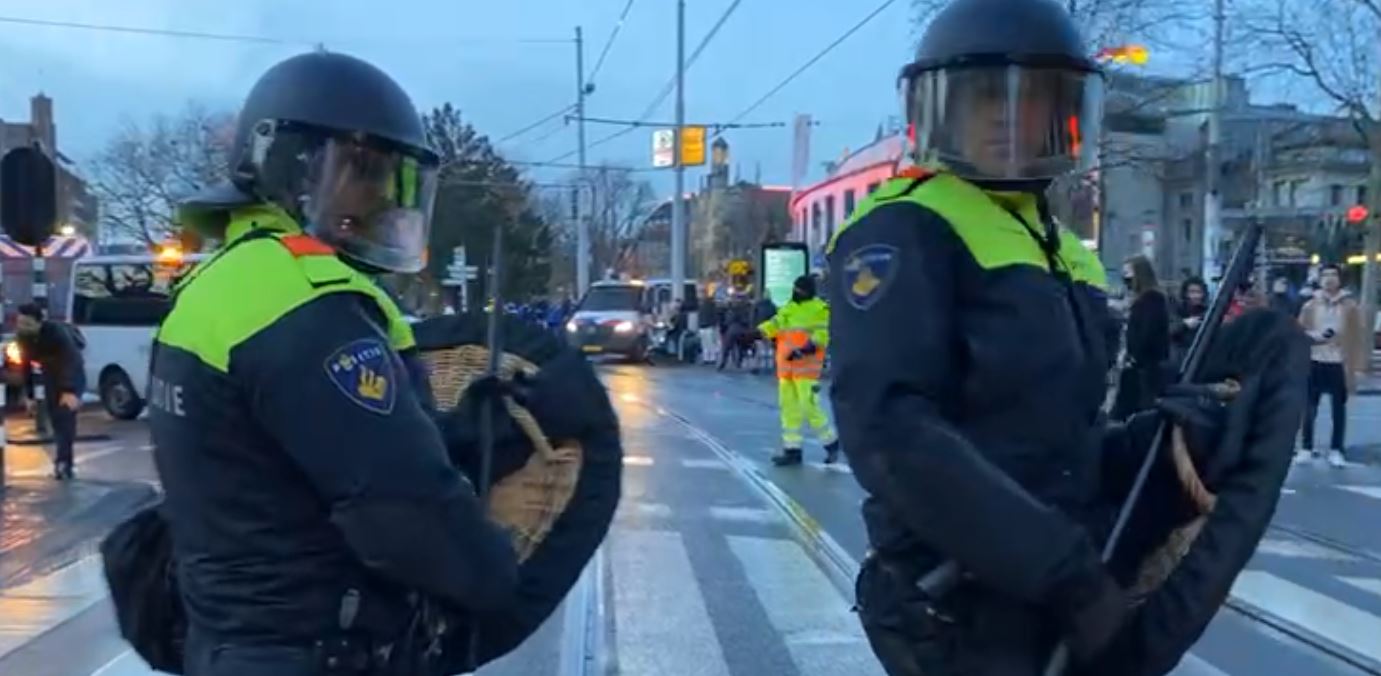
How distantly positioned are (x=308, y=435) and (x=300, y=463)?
0.19 feet

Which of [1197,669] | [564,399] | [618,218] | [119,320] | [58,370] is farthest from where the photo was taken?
[618,218]

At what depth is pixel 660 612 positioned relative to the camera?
24.9ft

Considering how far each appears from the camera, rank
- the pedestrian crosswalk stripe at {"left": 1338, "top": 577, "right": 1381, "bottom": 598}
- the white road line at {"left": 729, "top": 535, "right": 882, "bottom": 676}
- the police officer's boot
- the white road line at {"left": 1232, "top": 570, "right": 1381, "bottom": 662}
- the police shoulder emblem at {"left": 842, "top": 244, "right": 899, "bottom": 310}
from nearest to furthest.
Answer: the police shoulder emblem at {"left": 842, "top": 244, "right": 899, "bottom": 310}
the white road line at {"left": 729, "top": 535, "right": 882, "bottom": 676}
the white road line at {"left": 1232, "top": 570, "right": 1381, "bottom": 662}
the pedestrian crosswalk stripe at {"left": 1338, "top": 577, "right": 1381, "bottom": 598}
the police officer's boot

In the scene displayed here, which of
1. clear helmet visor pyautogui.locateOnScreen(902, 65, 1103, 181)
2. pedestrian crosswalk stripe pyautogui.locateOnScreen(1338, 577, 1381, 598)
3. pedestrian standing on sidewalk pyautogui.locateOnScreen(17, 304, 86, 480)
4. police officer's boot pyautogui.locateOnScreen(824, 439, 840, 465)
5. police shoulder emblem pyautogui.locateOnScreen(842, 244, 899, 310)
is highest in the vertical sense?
clear helmet visor pyautogui.locateOnScreen(902, 65, 1103, 181)

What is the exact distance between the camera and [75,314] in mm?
22234

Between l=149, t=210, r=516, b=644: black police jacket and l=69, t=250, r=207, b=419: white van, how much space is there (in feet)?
61.7

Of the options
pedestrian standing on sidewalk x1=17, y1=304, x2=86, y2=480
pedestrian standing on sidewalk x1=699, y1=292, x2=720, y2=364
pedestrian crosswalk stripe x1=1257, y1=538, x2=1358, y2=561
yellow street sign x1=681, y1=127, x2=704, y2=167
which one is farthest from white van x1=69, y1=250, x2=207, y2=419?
yellow street sign x1=681, y1=127, x2=704, y2=167

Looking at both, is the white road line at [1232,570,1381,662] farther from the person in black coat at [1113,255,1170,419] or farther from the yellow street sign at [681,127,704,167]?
the yellow street sign at [681,127,704,167]

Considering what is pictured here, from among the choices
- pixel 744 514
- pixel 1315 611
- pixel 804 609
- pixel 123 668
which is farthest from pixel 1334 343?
pixel 123 668

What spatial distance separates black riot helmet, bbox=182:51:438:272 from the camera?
8.55 feet

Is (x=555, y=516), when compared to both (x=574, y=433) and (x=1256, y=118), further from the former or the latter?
(x=1256, y=118)

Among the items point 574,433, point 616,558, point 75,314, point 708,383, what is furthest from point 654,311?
point 574,433

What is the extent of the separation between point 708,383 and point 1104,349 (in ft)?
84.8

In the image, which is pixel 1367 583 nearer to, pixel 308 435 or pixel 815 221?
pixel 308 435
